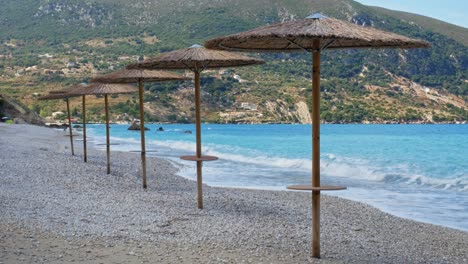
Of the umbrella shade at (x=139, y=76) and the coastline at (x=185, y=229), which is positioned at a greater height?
the umbrella shade at (x=139, y=76)

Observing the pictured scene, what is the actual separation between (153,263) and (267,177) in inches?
495

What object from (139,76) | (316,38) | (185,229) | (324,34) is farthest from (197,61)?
(324,34)

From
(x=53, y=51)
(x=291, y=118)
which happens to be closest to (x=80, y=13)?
(x=53, y=51)

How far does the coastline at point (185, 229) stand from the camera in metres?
6.05

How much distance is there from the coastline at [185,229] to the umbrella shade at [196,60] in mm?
2242

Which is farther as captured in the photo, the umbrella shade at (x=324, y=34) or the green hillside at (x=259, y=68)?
the green hillside at (x=259, y=68)

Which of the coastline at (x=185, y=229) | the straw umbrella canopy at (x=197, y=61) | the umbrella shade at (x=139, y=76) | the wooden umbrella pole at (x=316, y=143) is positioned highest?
the straw umbrella canopy at (x=197, y=61)

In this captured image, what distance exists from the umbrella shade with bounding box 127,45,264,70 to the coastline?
2242 millimetres

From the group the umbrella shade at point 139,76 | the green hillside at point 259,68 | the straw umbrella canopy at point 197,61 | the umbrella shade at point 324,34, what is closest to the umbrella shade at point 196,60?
the straw umbrella canopy at point 197,61

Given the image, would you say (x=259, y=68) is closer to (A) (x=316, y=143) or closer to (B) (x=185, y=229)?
(B) (x=185, y=229)

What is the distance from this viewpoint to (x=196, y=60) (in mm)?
8656

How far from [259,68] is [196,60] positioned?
88.0 metres

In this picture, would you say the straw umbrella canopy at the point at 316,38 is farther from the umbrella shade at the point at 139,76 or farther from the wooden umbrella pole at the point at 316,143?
the umbrella shade at the point at 139,76

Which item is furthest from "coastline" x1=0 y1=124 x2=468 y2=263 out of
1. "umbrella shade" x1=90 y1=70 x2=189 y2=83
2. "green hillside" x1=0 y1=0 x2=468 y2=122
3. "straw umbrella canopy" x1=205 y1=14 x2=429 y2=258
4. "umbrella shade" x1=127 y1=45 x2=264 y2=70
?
"green hillside" x1=0 y1=0 x2=468 y2=122
